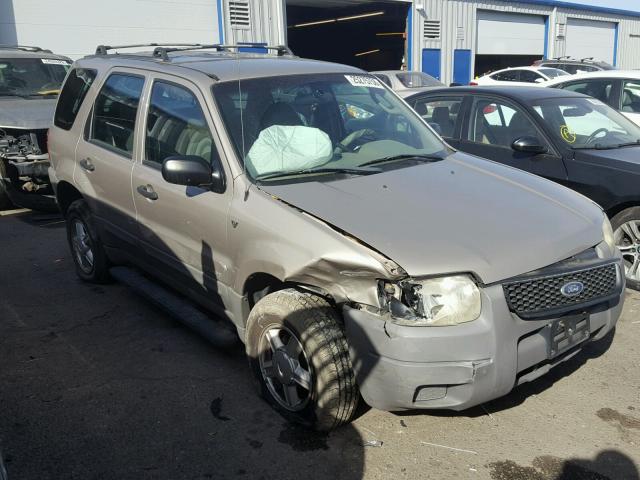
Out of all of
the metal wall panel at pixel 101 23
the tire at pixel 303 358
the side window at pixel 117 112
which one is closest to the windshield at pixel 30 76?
the side window at pixel 117 112

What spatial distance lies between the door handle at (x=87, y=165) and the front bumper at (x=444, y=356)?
9.45 ft

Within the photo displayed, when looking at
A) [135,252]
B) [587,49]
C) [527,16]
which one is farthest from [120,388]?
[587,49]

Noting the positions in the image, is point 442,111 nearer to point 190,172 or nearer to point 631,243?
point 631,243

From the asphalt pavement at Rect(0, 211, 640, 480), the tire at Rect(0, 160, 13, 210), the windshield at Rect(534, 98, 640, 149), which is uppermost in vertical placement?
the windshield at Rect(534, 98, 640, 149)

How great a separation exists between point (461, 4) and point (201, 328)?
25.3m

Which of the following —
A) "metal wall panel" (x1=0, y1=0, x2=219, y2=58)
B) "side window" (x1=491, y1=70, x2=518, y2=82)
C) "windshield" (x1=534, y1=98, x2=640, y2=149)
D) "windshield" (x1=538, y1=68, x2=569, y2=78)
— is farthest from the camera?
"side window" (x1=491, y1=70, x2=518, y2=82)

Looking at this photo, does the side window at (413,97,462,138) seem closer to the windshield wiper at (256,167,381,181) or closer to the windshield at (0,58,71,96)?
the windshield wiper at (256,167,381,181)

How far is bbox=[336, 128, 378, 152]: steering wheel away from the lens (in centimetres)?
385

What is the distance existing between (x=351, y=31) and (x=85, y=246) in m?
29.1

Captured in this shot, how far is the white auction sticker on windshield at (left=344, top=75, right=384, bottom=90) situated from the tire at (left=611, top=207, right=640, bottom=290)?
223cm

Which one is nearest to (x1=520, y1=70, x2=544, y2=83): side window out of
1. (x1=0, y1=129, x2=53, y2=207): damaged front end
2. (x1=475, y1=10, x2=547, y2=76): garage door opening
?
(x1=475, y1=10, x2=547, y2=76): garage door opening

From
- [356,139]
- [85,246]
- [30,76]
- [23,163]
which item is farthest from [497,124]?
[30,76]

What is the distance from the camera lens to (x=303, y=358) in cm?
312

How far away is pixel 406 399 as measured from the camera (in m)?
2.77
